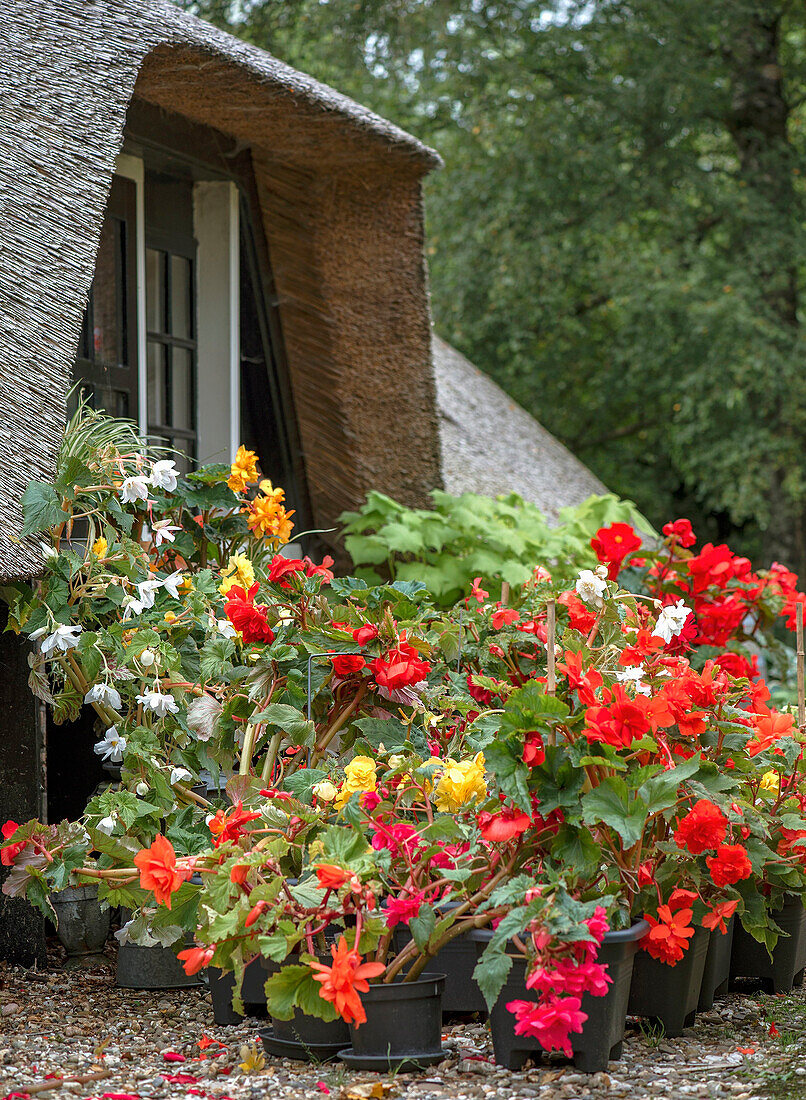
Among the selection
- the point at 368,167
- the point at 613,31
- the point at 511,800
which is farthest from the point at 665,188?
the point at 511,800

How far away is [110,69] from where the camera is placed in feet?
11.0

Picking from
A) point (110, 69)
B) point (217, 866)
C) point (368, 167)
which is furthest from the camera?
point (368, 167)

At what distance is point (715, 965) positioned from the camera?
253 centimetres

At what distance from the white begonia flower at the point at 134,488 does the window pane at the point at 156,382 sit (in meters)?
1.47

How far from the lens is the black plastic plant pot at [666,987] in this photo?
2.30 metres

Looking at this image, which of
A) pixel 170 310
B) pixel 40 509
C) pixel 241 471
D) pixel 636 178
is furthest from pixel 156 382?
pixel 636 178

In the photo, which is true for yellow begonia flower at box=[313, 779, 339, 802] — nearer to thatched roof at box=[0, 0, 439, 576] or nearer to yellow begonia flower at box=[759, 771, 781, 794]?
thatched roof at box=[0, 0, 439, 576]

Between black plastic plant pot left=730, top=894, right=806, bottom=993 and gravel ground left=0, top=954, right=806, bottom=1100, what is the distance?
50 millimetres

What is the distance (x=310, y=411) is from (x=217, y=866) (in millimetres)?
2814

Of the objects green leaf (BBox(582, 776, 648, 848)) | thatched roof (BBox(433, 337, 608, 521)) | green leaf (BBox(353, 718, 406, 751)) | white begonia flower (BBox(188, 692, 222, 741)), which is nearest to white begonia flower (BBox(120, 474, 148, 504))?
white begonia flower (BBox(188, 692, 222, 741))

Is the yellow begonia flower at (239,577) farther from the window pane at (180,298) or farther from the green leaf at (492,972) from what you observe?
the window pane at (180,298)

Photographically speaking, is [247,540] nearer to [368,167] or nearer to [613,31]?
[368,167]

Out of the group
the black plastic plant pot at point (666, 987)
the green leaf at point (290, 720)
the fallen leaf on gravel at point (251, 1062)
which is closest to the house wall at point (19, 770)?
the green leaf at point (290, 720)

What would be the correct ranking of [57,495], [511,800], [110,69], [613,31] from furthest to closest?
[613,31] < [110,69] < [57,495] < [511,800]
